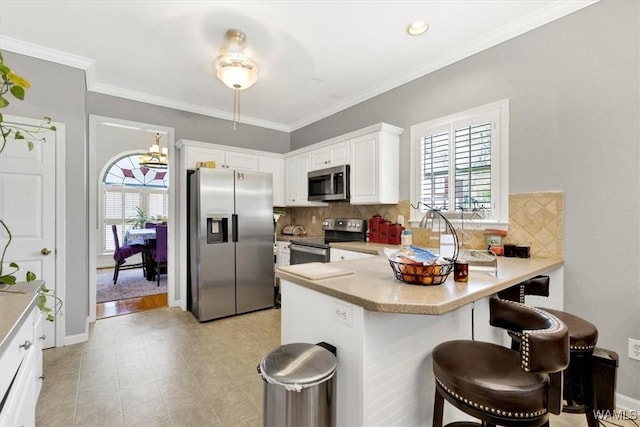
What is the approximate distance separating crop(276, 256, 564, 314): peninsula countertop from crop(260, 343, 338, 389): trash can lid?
0.82ft

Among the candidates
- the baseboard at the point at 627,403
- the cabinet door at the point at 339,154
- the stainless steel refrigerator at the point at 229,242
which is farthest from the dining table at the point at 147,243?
the baseboard at the point at 627,403

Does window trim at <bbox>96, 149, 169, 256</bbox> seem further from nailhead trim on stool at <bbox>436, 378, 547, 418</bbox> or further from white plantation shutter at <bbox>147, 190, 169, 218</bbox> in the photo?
nailhead trim on stool at <bbox>436, 378, 547, 418</bbox>

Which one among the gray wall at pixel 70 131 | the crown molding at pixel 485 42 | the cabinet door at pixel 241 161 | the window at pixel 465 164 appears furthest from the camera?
the cabinet door at pixel 241 161

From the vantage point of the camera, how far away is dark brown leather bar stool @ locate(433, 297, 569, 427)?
38.7 inches

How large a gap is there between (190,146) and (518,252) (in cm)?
376

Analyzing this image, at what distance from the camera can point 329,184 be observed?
3891 millimetres

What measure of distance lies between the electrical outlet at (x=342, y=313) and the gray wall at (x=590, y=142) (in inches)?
75.5

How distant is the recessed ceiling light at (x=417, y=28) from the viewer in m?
2.45

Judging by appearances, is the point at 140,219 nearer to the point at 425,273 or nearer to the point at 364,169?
the point at 364,169

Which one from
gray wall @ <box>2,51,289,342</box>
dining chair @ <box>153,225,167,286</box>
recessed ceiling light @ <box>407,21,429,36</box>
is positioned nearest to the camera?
recessed ceiling light @ <box>407,21,429,36</box>

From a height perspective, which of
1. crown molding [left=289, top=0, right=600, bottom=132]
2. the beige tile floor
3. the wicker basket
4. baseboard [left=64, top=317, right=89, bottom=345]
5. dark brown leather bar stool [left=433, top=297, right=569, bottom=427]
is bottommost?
the beige tile floor

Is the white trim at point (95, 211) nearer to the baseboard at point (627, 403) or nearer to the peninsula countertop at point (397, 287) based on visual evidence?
the peninsula countertop at point (397, 287)

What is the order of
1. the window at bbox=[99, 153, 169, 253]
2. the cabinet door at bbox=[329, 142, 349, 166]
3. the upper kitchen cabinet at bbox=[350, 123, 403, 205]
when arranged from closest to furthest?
→ the upper kitchen cabinet at bbox=[350, 123, 403, 205]
the cabinet door at bbox=[329, 142, 349, 166]
the window at bbox=[99, 153, 169, 253]

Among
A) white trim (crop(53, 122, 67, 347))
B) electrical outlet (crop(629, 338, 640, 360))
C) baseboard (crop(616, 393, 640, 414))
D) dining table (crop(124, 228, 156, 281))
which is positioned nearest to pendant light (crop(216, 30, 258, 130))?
white trim (crop(53, 122, 67, 347))
